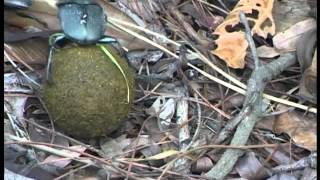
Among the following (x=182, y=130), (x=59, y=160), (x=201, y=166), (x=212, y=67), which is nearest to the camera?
(x=59, y=160)

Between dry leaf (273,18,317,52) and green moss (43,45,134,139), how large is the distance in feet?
2.10

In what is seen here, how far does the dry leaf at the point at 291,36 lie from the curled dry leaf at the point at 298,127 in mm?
238

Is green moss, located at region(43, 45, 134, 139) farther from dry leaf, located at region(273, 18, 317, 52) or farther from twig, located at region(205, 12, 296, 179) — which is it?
dry leaf, located at region(273, 18, 317, 52)

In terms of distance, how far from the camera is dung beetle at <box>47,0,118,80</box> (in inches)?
86.0

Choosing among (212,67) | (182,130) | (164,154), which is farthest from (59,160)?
(212,67)

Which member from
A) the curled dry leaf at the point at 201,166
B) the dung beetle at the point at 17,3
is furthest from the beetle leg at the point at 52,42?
the curled dry leaf at the point at 201,166

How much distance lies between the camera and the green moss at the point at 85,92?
2.11 m

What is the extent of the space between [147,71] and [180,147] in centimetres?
33

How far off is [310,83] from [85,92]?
0.79m

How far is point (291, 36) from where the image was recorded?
2.48 m

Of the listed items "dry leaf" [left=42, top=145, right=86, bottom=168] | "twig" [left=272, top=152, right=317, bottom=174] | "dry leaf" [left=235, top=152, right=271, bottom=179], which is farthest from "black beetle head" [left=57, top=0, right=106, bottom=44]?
"twig" [left=272, top=152, right=317, bottom=174]

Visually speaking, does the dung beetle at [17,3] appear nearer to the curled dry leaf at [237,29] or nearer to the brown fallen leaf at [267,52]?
the curled dry leaf at [237,29]

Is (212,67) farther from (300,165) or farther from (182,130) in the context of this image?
(300,165)

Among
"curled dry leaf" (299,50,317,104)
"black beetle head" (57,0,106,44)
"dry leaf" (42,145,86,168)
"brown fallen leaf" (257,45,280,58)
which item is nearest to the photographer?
"dry leaf" (42,145,86,168)
